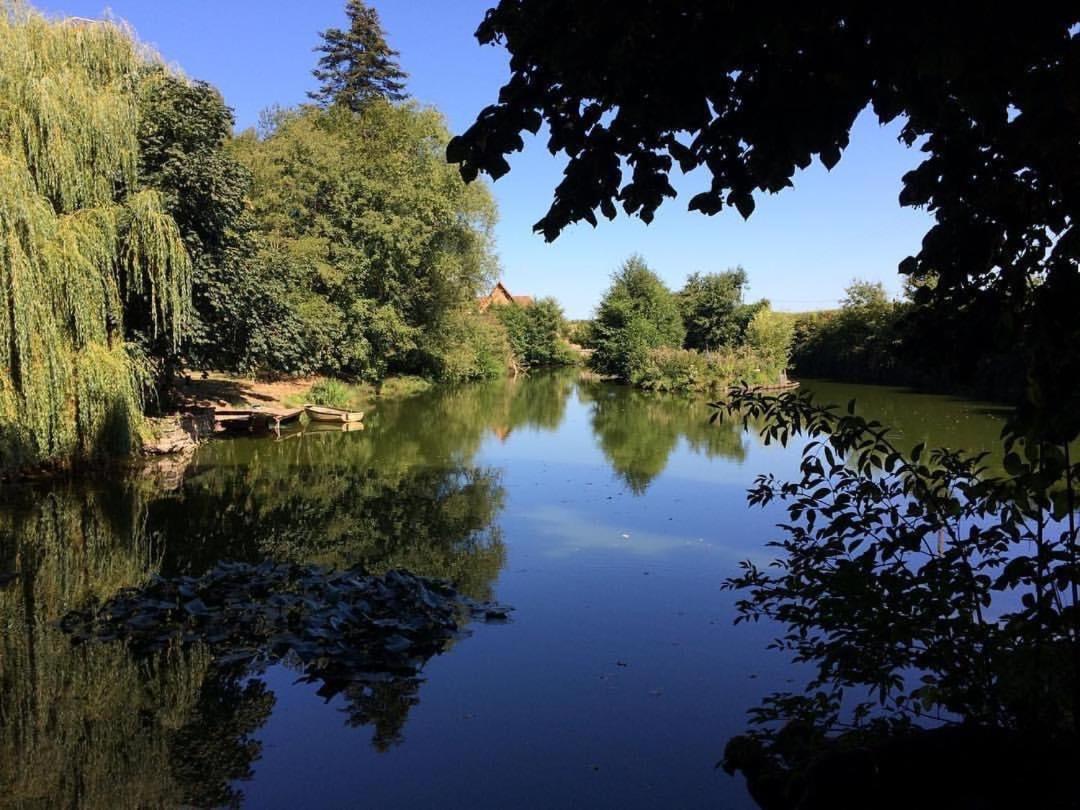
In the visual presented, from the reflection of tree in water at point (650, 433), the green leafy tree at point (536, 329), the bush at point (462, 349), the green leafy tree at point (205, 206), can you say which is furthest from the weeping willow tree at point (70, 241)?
the green leafy tree at point (536, 329)

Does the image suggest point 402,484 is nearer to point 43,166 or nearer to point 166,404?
point 43,166

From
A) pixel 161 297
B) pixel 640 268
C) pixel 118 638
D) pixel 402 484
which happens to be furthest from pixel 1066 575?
pixel 640 268

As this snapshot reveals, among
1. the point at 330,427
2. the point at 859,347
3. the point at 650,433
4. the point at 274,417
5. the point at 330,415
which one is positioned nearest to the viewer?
the point at 274,417

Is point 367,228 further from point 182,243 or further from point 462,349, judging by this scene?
point 182,243

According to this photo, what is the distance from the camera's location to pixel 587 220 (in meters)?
3.09

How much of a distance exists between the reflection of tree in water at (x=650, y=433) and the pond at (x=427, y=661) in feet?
2.66

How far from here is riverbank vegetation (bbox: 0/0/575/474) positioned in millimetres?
10258

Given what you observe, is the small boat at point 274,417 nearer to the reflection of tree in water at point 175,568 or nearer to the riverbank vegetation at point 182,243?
the riverbank vegetation at point 182,243

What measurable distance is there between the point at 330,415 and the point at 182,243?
7278mm

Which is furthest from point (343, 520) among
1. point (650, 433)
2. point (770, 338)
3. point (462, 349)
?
point (770, 338)

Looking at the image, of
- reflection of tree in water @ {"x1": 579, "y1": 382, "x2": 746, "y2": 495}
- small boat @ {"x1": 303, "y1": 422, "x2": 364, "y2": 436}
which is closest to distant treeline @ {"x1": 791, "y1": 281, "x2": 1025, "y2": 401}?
reflection of tree in water @ {"x1": 579, "y1": 382, "x2": 746, "y2": 495}

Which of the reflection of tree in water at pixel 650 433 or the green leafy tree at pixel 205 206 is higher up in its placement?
the green leafy tree at pixel 205 206

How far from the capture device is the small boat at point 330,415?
67.5 feet

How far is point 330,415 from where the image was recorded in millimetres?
20953
